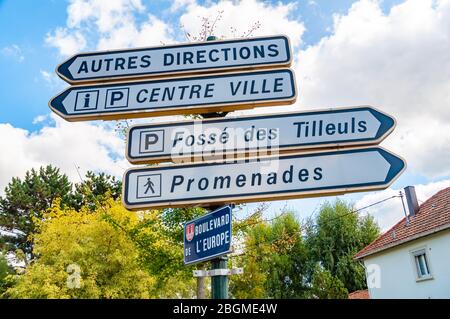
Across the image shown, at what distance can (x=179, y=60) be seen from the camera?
3.54m

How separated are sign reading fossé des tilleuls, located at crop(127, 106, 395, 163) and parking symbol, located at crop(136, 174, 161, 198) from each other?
0.58 ft

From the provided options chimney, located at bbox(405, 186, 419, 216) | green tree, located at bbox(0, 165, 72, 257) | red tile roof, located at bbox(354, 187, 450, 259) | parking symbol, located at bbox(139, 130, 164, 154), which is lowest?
parking symbol, located at bbox(139, 130, 164, 154)

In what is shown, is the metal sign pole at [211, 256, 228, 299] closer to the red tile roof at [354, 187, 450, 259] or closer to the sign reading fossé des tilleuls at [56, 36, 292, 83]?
the sign reading fossé des tilleuls at [56, 36, 292, 83]

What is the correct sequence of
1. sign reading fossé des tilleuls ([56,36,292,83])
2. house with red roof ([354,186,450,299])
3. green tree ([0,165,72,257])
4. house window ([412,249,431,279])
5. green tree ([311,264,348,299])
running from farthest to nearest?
1. green tree ([0,165,72,257])
2. green tree ([311,264,348,299])
3. house window ([412,249,431,279])
4. house with red roof ([354,186,450,299])
5. sign reading fossé des tilleuls ([56,36,292,83])

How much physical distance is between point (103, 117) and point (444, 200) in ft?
63.0

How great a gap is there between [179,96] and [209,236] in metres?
1.30

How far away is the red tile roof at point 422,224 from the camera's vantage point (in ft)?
52.7

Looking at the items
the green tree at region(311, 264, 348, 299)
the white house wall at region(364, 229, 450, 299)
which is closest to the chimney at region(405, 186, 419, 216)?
the white house wall at region(364, 229, 450, 299)

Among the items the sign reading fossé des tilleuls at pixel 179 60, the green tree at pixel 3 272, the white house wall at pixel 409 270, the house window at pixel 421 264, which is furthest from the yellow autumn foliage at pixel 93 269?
the sign reading fossé des tilleuls at pixel 179 60

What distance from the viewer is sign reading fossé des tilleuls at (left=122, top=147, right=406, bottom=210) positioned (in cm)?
281

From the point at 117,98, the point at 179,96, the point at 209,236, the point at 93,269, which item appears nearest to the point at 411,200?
the point at 93,269

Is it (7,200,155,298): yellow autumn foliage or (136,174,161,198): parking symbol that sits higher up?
(7,200,155,298): yellow autumn foliage
